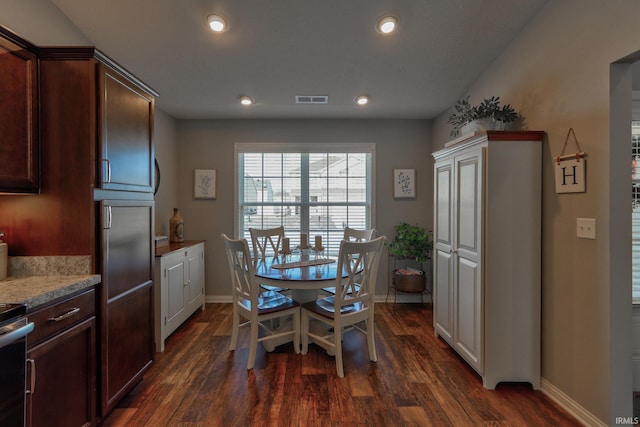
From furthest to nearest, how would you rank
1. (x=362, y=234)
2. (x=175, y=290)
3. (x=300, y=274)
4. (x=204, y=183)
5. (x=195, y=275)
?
(x=204, y=183) → (x=195, y=275) → (x=362, y=234) → (x=175, y=290) → (x=300, y=274)

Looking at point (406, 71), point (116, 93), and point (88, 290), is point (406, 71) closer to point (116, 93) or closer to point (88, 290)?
point (116, 93)

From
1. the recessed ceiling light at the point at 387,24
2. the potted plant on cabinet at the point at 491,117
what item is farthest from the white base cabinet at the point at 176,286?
the potted plant on cabinet at the point at 491,117

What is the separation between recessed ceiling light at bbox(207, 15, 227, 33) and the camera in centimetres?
213

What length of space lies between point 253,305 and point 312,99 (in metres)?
2.31

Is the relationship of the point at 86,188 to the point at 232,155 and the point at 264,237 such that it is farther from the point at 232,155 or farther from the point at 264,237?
the point at 232,155

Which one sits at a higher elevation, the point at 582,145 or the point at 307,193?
the point at 582,145

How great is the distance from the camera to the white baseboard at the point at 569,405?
1751 mm

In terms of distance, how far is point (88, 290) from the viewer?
5.27 ft

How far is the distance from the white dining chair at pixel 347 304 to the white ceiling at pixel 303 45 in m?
1.60

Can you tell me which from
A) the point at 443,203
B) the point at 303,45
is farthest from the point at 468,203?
the point at 303,45

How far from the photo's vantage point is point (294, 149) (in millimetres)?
4137

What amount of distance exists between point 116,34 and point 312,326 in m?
2.91

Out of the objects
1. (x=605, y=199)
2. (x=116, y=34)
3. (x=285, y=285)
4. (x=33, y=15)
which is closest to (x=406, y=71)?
(x=605, y=199)

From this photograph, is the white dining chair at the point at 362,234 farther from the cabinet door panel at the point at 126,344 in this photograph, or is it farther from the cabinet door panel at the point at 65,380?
the cabinet door panel at the point at 65,380
